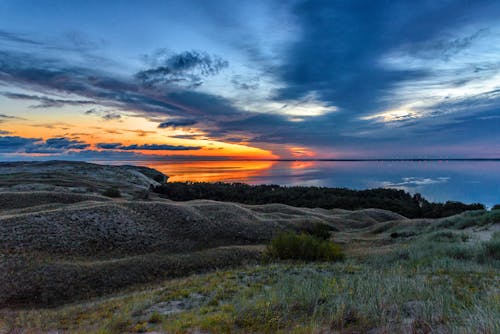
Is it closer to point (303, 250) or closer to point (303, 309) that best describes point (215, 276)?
point (303, 250)

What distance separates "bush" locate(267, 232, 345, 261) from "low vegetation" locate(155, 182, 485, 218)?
1268 inches

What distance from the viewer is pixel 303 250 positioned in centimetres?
1320

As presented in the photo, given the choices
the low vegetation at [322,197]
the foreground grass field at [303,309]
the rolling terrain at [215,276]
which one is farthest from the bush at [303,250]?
the low vegetation at [322,197]

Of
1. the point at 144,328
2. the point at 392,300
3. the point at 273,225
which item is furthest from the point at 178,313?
the point at 273,225

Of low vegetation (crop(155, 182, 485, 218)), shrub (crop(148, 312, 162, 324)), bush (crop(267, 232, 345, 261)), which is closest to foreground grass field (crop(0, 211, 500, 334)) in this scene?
shrub (crop(148, 312, 162, 324))

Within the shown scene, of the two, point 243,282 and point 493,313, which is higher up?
point 493,313

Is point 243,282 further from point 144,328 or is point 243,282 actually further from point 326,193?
point 326,193

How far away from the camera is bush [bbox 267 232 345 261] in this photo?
42.7 ft

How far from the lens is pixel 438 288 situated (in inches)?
220

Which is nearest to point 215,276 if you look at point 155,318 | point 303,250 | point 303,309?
point 155,318

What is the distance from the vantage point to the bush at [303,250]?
512 inches

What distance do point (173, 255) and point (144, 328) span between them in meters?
9.41

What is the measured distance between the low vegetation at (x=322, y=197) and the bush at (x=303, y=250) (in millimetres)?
32198

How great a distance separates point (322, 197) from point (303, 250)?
3817 centimetres
